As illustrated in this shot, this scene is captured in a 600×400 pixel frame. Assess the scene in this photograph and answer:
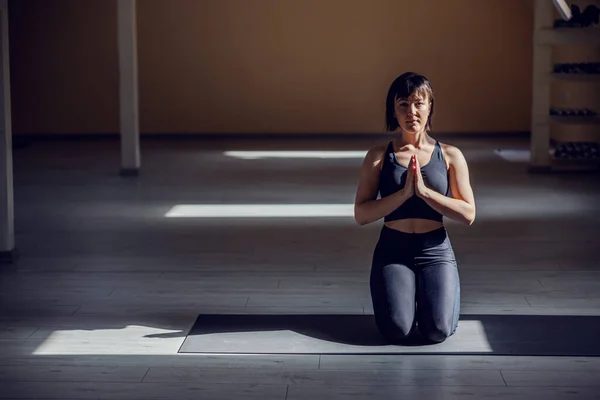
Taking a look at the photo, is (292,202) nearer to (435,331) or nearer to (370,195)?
(370,195)

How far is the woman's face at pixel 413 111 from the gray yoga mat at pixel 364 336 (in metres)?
1.00

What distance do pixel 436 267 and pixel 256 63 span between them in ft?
37.6

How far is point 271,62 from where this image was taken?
53.1 feet

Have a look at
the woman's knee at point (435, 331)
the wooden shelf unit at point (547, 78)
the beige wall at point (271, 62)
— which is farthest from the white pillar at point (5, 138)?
the beige wall at point (271, 62)

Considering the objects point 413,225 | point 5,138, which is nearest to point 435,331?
point 413,225

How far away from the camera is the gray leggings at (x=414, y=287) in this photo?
Result: 4.94 metres

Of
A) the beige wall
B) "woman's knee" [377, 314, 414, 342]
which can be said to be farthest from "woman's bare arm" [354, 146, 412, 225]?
the beige wall

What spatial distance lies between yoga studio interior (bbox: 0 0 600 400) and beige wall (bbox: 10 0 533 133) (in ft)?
0.10

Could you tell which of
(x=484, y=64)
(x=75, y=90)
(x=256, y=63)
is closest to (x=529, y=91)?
(x=484, y=64)

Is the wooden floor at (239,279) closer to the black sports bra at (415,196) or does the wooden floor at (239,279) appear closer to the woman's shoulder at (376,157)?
the black sports bra at (415,196)

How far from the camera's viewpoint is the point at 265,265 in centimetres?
688

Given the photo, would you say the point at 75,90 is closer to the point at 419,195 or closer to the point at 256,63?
the point at 256,63

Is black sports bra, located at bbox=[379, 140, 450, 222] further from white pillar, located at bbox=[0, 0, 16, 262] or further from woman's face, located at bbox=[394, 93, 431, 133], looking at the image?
white pillar, located at bbox=[0, 0, 16, 262]

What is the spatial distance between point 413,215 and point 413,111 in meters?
0.49
